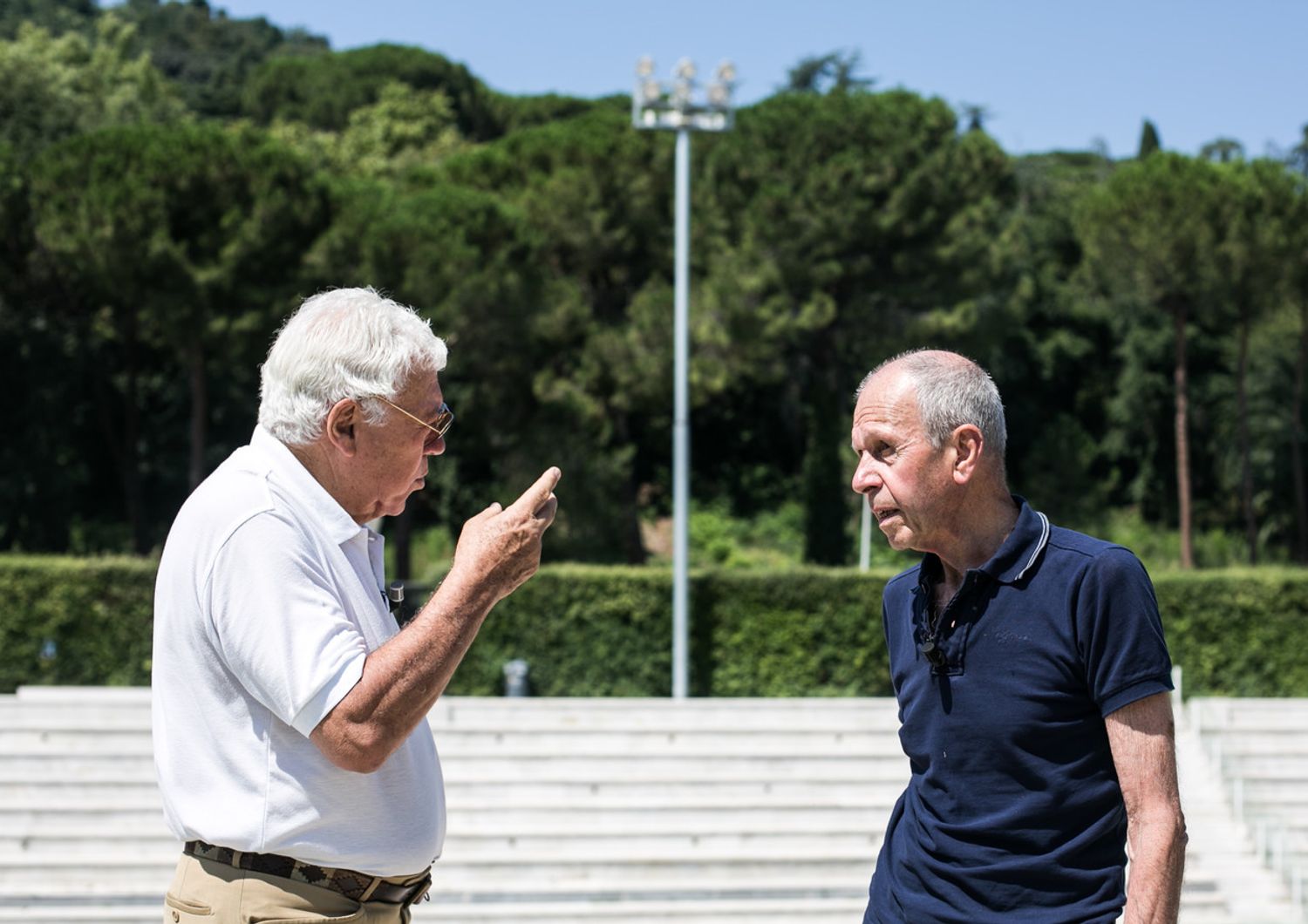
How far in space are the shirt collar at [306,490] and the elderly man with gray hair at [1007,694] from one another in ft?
2.69

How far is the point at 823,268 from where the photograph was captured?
2495 cm

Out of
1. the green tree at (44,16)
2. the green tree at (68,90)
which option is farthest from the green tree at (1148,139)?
the green tree at (44,16)

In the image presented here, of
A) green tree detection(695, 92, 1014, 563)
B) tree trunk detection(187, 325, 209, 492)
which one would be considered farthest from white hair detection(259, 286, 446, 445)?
green tree detection(695, 92, 1014, 563)

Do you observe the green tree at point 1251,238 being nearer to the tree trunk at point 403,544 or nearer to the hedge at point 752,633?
the hedge at point 752,633

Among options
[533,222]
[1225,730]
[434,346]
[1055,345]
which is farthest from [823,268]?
[434,346]

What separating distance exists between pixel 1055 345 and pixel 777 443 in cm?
734

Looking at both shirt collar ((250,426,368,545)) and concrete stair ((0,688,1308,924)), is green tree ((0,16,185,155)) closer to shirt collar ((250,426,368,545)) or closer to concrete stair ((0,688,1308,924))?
concrete stair ((0,688,1308,924))

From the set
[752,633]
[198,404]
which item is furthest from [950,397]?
[198,404]

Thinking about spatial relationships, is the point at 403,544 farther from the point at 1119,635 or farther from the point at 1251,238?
the point at 1119,635

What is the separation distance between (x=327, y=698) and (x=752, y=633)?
12926mm

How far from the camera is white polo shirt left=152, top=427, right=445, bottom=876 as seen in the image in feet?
5.98

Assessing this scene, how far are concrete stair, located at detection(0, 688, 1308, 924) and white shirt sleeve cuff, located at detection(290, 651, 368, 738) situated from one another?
670 cm

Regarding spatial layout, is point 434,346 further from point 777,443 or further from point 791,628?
point 777,443

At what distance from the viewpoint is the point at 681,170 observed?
13.5m
